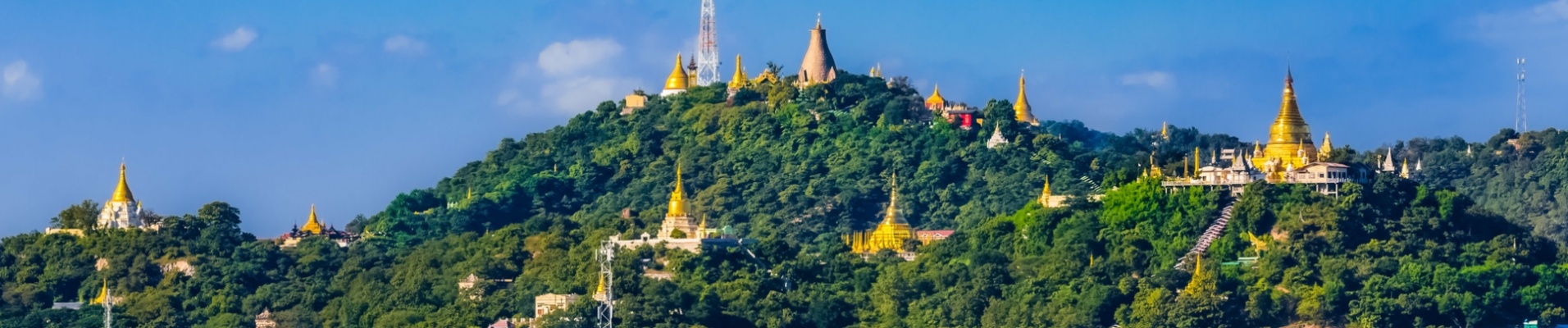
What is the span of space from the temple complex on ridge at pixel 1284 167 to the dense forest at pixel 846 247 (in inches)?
19.0

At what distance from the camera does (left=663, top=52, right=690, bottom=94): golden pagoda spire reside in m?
112

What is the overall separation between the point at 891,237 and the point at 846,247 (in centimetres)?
111

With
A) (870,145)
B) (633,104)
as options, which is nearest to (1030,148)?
(870,145)

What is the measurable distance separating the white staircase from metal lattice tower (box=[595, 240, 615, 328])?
10.6m

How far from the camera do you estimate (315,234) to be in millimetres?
103625

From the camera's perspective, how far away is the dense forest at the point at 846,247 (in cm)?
8669

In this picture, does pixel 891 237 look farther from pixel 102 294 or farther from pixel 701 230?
pixel 102 294

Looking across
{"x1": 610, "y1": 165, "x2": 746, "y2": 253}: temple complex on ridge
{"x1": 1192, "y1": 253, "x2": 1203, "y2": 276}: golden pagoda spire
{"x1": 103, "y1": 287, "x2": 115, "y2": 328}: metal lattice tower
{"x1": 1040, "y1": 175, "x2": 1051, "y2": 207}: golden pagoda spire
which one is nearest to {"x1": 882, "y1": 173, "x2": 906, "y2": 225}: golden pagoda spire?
{"x1": 1040, "y1": 175, "x2": 1051, "y2": 207}: golden pagoda spire

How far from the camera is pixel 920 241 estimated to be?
318 feet

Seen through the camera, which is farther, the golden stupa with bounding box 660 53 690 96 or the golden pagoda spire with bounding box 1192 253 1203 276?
the golden stupa with bounding box 660 53 690 96

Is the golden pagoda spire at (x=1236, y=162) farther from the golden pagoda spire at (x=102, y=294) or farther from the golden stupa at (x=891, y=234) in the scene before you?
the golden pagoda spire at (x=102, y=294)

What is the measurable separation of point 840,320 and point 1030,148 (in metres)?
14.9

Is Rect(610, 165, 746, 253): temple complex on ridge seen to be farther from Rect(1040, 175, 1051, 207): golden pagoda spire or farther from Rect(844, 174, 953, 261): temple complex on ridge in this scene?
Rect(1040, 175, 1051, 207): golden pagoda spire

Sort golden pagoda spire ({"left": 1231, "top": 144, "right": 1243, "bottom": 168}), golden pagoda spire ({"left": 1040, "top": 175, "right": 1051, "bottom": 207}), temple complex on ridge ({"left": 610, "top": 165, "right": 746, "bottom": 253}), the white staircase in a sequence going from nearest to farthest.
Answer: the white staircase → golden pagoda spire ({"left": 1231, "top": 144, "right": 1243, "bottom": 168}) → temple complex on ridge ({"left": 610, "top": 165, "right": 746, "bottom": 253}) → golden pagoda spire ({"left": 1040, "top": 175, "right": 1051, "bottom": 207})
